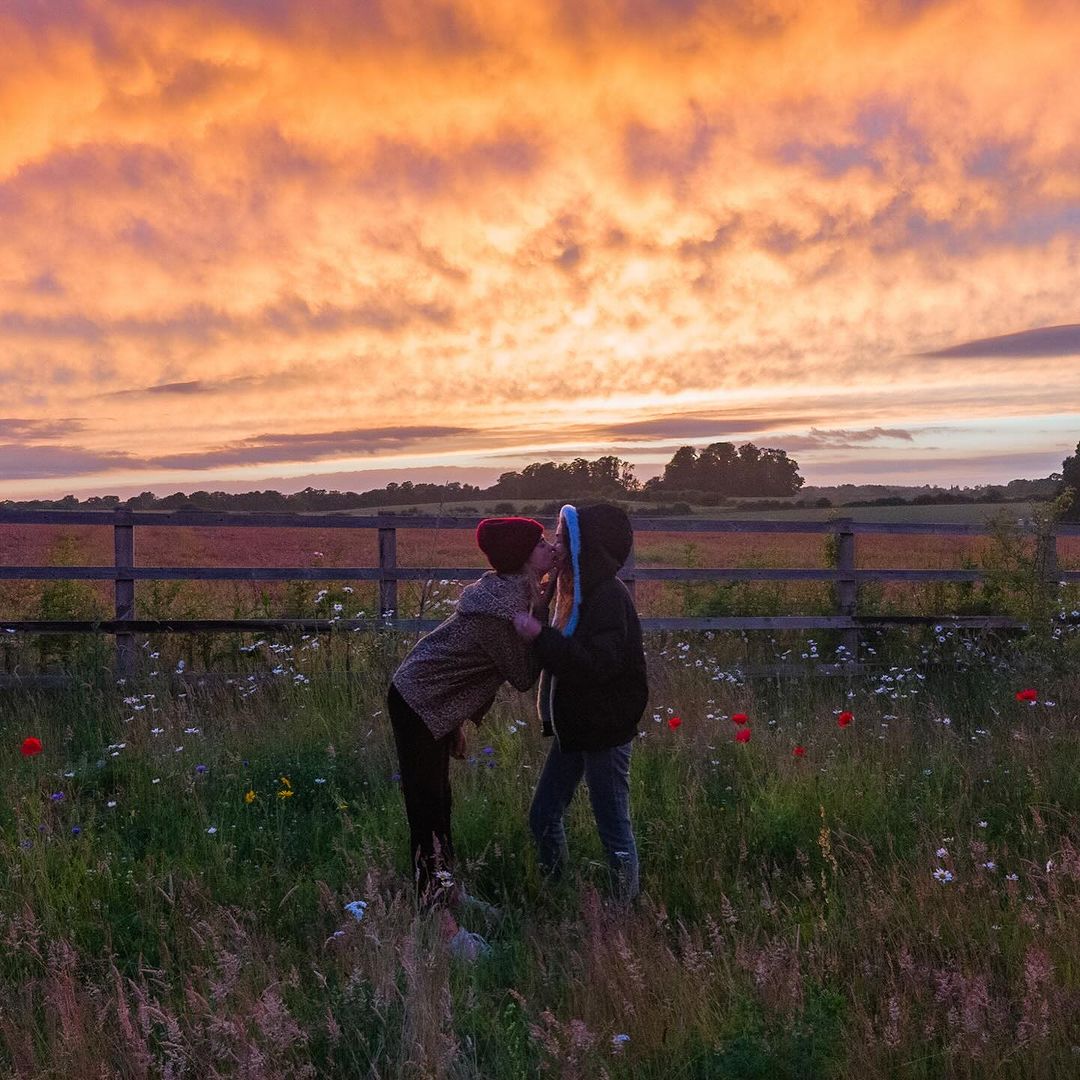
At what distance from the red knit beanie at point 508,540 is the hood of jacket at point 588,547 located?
0.20m

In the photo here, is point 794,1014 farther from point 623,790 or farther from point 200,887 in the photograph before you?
point 200,887

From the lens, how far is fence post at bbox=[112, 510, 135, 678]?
9.92 metres

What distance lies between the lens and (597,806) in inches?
175

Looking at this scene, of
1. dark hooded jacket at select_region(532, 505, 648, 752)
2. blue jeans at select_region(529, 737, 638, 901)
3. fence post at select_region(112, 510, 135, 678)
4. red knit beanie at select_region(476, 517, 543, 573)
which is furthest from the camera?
fence post at select_region(112, 510, 135, 678)

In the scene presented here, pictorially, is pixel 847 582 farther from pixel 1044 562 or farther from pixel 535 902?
pixel 535 902

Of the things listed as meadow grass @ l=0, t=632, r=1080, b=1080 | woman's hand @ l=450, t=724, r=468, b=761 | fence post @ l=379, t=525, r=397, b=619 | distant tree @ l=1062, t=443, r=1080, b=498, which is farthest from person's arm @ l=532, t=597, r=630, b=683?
distant tree @ l=1062, t=443, r=1080, b=498

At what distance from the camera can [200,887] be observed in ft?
14.7

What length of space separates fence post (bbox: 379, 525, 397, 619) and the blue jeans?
5657mm

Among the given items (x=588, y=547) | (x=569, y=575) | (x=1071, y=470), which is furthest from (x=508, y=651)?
(x=1071, y=470)

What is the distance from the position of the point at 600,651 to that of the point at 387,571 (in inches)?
245

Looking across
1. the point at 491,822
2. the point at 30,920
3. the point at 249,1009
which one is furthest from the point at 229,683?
the point at 249,1009

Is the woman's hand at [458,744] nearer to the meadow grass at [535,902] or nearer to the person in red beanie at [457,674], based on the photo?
the person in red beanie at [457,674]

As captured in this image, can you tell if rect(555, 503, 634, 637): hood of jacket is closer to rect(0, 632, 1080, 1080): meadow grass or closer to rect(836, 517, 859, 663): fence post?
rect(0, 632, 1080, 1080): meadow grass

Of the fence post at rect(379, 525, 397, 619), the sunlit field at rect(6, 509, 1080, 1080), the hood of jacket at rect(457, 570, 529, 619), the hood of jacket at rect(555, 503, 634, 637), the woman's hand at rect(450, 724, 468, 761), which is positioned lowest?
the sunlit field at rect(6, 509, 1080, 1080)
